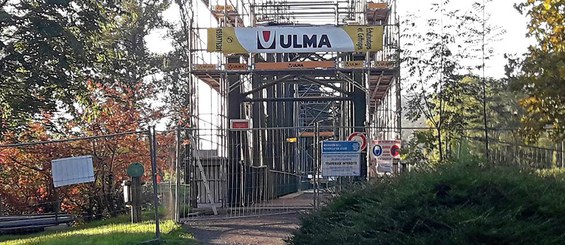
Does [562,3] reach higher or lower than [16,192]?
higher

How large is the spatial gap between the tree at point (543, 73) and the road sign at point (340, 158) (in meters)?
3.05

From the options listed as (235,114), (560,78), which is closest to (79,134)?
(235,114)

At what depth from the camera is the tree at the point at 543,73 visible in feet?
42.9

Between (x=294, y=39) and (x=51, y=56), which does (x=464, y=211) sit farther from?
(x=51, y=56)

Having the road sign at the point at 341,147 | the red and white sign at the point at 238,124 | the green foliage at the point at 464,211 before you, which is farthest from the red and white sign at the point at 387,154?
the green foliage at the point at 464,211

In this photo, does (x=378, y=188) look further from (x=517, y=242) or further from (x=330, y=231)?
(x=517, y=242)

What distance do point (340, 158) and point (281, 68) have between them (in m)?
8.49

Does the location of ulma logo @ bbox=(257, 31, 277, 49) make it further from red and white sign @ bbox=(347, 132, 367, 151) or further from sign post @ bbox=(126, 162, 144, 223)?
sign post @ bbox=(126, 162, 144, 223)

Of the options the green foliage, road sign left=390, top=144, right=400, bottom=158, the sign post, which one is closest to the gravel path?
the sign post

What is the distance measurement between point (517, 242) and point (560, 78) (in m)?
7.92

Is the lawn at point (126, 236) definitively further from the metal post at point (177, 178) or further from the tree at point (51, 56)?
the tree at point (51, 56)

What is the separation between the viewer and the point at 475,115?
50.4 ft

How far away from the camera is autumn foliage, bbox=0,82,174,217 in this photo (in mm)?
20078

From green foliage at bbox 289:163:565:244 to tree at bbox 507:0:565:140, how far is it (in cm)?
651
